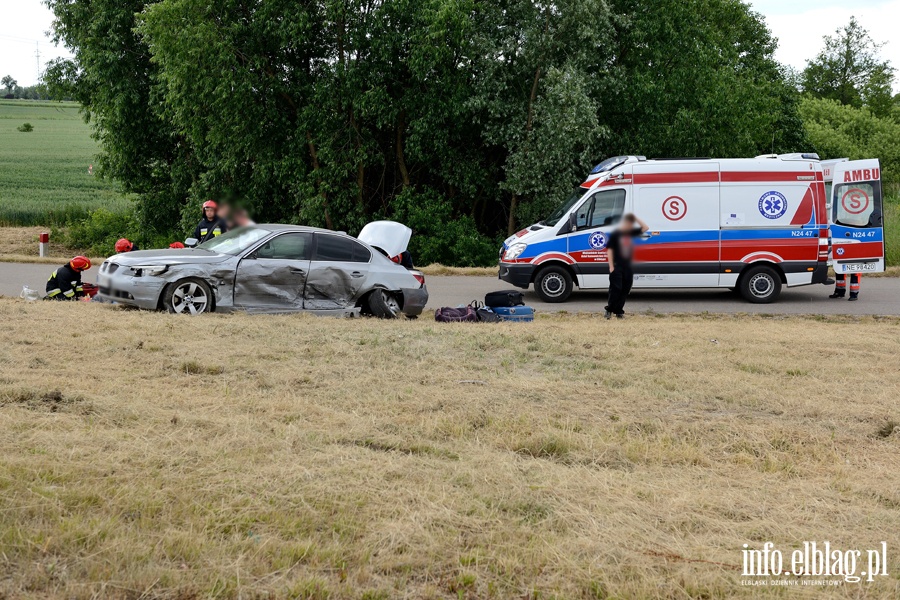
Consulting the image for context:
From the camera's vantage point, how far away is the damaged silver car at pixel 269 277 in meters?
11.9

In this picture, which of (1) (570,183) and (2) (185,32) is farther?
(1) (570,183)

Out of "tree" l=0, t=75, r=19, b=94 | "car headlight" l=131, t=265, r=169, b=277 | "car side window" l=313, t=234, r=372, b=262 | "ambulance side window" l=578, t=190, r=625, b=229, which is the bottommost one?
"car headlight" l=131, t=265, r=169, b=277

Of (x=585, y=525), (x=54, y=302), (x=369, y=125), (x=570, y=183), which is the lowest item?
(x=585, y=525)

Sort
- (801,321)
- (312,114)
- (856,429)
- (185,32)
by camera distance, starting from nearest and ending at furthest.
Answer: (856,429), (801,321), (185,32), (312,114)

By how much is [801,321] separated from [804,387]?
702 centimetres

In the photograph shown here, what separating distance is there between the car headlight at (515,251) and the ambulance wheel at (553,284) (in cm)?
53

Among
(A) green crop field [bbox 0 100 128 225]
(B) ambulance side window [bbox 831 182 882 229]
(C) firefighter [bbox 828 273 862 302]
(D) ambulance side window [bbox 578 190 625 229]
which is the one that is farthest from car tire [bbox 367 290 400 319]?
(A) green crop field [bbox 0 100 128 225]

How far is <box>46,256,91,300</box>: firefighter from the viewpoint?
1302 cm

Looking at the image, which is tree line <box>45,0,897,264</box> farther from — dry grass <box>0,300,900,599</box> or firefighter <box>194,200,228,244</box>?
dry grass <box>0,300,900,599</box>

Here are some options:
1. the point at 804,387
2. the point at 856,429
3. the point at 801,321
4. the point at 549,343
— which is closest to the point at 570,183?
the point at 801,321

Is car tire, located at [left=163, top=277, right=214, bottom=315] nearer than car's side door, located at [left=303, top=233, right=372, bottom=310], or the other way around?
car tire, located at [left=163, top=277, right=214, bottom=315]

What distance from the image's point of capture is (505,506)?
→ 4688mm

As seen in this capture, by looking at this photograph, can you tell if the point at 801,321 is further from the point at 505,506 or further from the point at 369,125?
the point at 369,125

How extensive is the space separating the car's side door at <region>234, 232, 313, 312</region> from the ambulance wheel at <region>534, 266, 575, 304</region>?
18.0 ft
